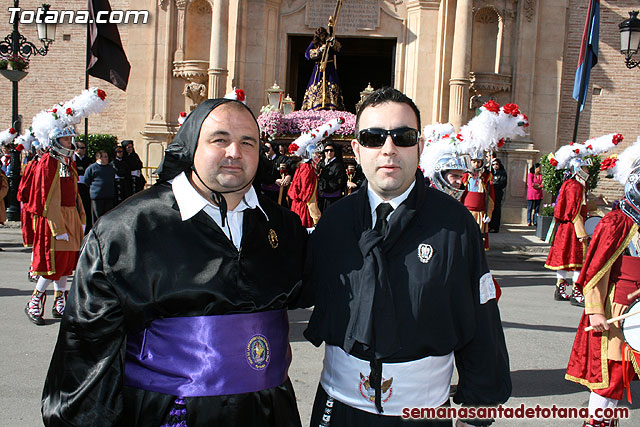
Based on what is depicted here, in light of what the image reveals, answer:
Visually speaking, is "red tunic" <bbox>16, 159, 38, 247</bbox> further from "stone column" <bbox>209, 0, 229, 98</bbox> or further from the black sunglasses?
"stone column" <bbox>209, 0, 229, 98</bbox>

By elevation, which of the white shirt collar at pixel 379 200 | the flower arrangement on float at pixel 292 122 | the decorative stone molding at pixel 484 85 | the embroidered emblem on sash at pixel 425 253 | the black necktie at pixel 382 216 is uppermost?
the decorative stone molding at pixel 484 85

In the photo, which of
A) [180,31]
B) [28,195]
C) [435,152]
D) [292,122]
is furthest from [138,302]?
[180,31]

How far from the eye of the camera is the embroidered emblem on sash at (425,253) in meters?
2.55

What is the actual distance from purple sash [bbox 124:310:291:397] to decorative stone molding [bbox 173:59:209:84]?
1829cm

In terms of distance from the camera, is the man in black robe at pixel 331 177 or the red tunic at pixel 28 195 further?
the man in black robe at pixel 331 177

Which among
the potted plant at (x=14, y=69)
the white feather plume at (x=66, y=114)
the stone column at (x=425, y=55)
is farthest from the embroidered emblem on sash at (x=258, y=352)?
the stone column at (x=425, y=55)

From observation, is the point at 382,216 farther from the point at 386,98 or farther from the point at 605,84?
the point at 605,84

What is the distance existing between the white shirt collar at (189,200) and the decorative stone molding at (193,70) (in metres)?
18.0

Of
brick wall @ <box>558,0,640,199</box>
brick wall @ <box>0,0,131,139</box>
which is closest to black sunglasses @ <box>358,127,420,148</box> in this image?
brick wall @ <box>558,0,640,199</box>

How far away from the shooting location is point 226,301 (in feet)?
8.27

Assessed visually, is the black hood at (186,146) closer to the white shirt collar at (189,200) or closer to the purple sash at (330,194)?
the white shirt collar at (189,200)

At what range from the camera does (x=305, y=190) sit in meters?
12.7

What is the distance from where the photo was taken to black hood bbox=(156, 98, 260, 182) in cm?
267

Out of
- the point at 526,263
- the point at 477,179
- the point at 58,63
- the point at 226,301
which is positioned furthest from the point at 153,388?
the point at 58,63
